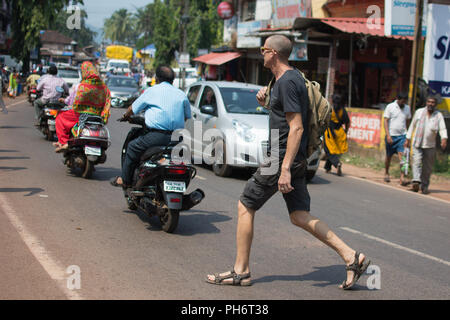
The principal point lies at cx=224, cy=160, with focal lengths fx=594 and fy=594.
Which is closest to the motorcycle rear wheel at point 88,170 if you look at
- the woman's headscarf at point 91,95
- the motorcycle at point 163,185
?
the woman's headscarf at point 91,95

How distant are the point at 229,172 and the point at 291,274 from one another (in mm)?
5818

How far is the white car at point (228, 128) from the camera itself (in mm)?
10742

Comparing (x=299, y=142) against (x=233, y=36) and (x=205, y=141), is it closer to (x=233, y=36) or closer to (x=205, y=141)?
(x=205, y=141)

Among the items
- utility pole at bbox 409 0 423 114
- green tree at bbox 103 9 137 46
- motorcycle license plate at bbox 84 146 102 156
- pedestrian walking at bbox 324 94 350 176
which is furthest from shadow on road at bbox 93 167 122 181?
green tree at bbox 103 9 137 46

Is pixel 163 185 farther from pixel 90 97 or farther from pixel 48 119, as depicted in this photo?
pixel 48 119

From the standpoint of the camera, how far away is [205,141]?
12055 millimetres

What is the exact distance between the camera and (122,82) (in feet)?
101

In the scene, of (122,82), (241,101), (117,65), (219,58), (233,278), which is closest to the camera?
(233,278)

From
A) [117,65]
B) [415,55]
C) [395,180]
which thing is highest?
[415,55]

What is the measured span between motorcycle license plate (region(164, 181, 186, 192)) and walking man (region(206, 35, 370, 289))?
1.70m

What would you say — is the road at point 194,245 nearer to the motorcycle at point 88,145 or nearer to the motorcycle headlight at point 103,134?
the motorcycle at point 88,145

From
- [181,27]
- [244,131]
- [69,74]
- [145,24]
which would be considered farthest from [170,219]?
[145,24]

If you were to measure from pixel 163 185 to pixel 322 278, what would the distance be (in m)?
2.09
